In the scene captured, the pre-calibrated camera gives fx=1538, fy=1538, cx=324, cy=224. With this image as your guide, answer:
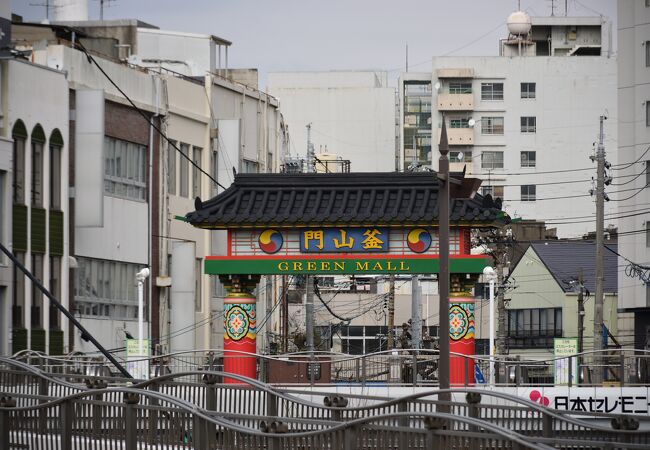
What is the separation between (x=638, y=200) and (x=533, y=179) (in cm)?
4295

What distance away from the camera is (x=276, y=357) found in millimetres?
34719

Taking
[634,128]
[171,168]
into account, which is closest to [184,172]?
[171,168]

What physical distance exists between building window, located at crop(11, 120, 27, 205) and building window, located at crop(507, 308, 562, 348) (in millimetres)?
40622

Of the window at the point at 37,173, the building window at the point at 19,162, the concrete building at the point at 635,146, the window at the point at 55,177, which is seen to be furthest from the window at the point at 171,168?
the concrete building at the point at 635,146

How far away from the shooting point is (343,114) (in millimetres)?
110125

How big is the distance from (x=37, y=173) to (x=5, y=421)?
29.3m

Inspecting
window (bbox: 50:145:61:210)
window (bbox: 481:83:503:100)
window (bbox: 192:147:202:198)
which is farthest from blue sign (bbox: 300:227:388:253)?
window (bbox: 481:83:503:100)

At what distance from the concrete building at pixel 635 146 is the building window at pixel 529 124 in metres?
41.4

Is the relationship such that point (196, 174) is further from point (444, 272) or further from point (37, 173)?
point (444, 272)

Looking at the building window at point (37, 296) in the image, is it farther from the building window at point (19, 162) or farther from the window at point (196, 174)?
the window at point (196, 174)

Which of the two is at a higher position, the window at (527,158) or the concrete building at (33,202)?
the window at (527,158)

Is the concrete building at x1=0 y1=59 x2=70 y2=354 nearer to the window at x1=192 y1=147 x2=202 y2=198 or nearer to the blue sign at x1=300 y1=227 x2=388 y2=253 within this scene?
the window at x1=192 y1=147 x2=202 y2=198

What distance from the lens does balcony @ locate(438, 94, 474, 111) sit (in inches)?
4208

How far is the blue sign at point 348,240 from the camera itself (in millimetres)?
35250
